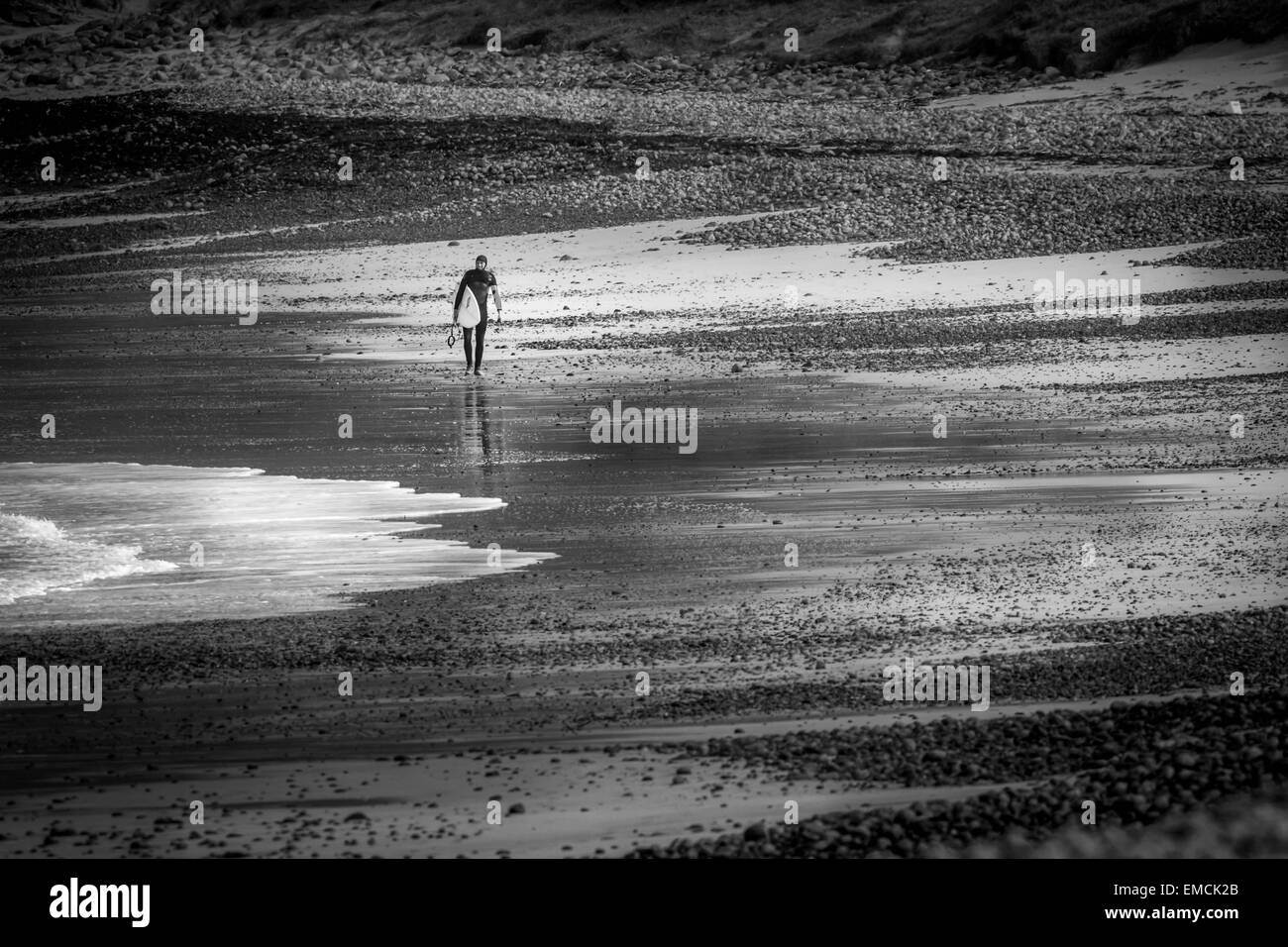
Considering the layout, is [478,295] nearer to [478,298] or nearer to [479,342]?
[478,298]

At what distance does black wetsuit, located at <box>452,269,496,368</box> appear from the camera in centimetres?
2556

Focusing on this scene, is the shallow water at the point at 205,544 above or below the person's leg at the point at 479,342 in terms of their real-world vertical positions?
below

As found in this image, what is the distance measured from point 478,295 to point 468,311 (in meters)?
0.32

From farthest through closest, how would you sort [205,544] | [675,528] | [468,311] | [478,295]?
[468,311]
[478,295]
[675,528]
[205,544]

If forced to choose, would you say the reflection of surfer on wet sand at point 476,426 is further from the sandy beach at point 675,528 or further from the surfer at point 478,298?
the surfer at point 478,298

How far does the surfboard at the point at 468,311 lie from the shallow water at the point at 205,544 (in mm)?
6678

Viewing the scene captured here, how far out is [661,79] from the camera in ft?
263

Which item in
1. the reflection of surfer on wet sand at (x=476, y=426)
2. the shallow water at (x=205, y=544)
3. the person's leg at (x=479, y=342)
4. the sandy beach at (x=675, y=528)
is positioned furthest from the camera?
the person's leg at (x=479, y=342)

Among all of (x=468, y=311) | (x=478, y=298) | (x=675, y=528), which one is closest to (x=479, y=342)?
(x=468, y=311)

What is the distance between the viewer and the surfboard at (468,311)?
25.8 m

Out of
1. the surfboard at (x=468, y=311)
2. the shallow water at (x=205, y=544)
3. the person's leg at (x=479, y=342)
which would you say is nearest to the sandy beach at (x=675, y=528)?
the shallow water at (x=205, y=544)

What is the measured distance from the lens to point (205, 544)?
632 inches
